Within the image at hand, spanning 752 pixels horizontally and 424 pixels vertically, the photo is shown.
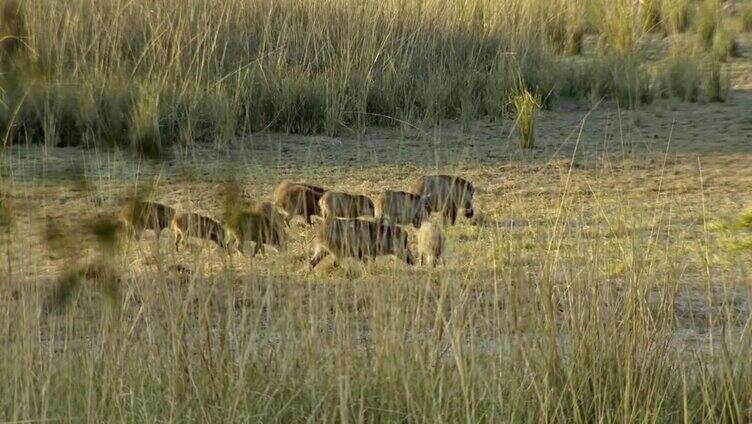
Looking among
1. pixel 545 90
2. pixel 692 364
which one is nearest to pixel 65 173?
pixel 692 364

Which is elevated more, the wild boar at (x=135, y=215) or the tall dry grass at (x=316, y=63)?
the tall dry grass at (x=316, y=63)

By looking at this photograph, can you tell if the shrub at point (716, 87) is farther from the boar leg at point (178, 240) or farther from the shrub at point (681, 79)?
the boar leg at point (178, 240)

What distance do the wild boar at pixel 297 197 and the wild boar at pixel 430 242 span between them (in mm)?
722

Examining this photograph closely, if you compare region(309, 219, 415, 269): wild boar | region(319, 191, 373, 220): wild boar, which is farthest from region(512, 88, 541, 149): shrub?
region(309, 219, 415, 269): wild boar

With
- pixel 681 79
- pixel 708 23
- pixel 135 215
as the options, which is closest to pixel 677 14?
pixel 708 23

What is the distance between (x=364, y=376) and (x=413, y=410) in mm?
253

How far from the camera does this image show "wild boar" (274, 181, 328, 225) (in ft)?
19.1

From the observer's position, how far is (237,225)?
2.58m

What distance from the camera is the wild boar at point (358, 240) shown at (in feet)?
16.0

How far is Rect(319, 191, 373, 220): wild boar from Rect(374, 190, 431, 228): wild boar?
9 cm

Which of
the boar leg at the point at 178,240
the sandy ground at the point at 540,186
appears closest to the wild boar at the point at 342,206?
the sandy ground at the point at 540,186

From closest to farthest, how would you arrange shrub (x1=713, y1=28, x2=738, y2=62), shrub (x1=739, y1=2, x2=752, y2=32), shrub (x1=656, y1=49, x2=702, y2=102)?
shrub (x1=656, y1=49, x2=702, y2=102) < shrub (x1=713, y1=28, x2=738, y2=62) < shrub (x1=739, y1=2, x2=752, y2=32)

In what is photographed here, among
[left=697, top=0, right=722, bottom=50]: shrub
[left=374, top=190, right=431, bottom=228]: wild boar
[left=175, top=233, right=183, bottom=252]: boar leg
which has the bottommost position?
[left=175, top=233, right=183, bottom=252]: boar leg

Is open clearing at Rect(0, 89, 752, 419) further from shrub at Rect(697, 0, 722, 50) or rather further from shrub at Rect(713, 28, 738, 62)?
shrub at Rect(697, 0, 722, 50)
